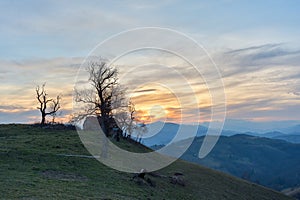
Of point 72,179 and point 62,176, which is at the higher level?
point 62,176

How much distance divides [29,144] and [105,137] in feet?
37.6

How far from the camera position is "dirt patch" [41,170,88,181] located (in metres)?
35.8

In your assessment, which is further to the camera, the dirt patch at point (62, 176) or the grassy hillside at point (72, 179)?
the dirt patch at point (62, 176)

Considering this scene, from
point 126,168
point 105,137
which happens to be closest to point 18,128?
point 105,137

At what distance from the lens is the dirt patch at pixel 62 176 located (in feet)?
117

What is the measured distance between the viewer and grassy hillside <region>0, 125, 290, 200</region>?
30.1 metres

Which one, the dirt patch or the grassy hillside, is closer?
the grassy hillside

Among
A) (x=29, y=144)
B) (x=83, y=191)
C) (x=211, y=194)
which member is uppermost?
(x=29, y=144)

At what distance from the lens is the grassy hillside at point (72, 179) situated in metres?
30.1

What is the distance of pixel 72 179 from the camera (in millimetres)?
35906

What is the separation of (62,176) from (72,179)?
1483 millimetres

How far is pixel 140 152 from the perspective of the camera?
68938mm

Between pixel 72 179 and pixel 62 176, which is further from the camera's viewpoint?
pixel 62 176

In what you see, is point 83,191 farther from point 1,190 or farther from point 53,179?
point 1,190
